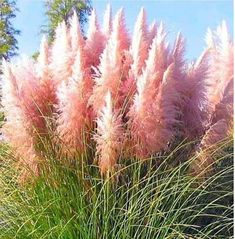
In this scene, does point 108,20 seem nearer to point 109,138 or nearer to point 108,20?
point 108,20

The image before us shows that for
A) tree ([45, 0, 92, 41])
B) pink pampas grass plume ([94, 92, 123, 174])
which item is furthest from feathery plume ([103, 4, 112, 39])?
tree ([45, 0, 92, 41])

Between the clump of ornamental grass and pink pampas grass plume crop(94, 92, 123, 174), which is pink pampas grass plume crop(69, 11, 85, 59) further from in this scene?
pink pampas grass plume crop(94, 92, 123, 174)

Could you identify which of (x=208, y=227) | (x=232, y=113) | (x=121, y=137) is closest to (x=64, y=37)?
(x=121, y=137)

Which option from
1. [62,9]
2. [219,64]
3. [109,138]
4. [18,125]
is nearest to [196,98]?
[219,64]

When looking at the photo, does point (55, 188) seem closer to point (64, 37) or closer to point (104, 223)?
point (104, 223)

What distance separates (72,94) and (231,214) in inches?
34.0

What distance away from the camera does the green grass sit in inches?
Result: 96.0

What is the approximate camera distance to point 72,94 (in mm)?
2598

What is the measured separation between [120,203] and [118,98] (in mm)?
455

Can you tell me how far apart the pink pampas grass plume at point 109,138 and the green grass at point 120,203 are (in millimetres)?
60

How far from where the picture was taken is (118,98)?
2637mm

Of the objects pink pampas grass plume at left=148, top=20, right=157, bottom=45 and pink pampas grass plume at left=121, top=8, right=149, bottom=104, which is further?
pink pampas grass plume at left=148, top=20, right=157, bottom=45

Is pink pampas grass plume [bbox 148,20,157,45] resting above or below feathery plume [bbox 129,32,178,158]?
above

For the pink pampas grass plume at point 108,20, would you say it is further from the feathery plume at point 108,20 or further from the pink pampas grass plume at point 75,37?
the pink pampas grass plume at point 75,37
